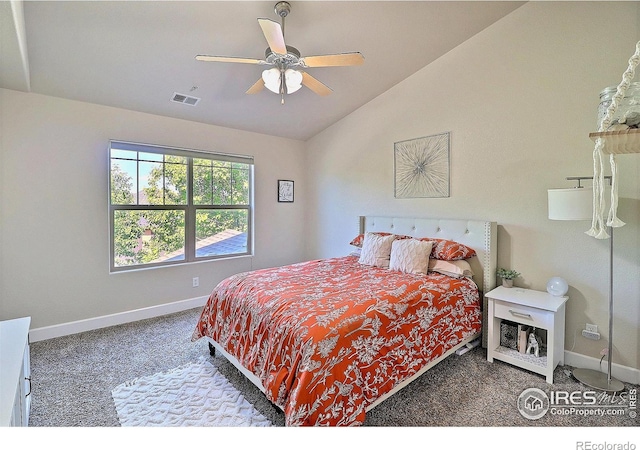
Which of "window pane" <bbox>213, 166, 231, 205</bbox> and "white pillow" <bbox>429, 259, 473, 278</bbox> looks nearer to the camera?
A: "white pillow" <bbox>429, 259, 473, 278</bbox>

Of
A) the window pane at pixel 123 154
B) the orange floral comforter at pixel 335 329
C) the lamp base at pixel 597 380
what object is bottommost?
the lamp base at pixel 597 380

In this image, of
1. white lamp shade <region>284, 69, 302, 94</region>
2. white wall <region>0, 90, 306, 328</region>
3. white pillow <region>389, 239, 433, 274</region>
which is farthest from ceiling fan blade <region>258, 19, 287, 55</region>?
white wall <region>0, 90, 306, 328</region>

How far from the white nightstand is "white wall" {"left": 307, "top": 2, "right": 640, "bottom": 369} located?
10.1 inches

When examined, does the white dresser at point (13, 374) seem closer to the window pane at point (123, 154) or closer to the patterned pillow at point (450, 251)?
the window pane at point (123, 154)

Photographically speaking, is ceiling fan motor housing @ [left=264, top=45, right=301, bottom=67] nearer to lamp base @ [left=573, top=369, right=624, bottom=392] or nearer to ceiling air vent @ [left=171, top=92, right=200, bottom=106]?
ceiling air vent @ [left=171, top=92, right=200, bottom=106]

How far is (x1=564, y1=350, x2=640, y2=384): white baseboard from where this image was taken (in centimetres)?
225

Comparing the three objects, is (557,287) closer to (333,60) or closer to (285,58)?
(333,60)

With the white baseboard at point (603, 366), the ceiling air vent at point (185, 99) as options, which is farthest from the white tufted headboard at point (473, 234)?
the ceiling air vent at point (185, 99)

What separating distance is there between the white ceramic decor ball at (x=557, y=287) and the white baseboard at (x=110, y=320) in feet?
12.6

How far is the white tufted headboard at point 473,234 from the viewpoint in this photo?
2.81 metres

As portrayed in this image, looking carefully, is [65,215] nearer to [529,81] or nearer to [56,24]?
[56,24]

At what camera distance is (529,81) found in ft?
8.72

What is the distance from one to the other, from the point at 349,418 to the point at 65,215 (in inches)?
129
